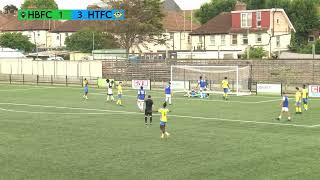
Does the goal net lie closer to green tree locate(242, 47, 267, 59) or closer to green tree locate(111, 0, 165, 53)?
green tree locate(242, 47, 267, 59)

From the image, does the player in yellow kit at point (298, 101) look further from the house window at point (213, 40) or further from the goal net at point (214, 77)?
the house window at point (213, 40)

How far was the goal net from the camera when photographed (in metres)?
58.8

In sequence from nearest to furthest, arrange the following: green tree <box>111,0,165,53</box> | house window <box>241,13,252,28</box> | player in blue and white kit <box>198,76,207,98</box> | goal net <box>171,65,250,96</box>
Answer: player in blue and white kit <box>198,76,207,98</box> → goal net <box>171,65,250,96</box> → house window <box>241,13,252,28</box> → green tree <box>111,0,165,53</box>

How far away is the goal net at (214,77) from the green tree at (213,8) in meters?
54.1

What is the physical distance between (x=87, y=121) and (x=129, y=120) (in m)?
2.65

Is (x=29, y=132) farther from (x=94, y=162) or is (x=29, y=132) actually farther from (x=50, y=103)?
(x=50, y=103)

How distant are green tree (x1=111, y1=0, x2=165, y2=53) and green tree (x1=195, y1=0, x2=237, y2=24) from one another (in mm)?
32398

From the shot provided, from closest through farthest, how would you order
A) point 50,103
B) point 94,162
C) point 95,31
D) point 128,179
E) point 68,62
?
point 128,179, point 94,162, point 50,103, point 68,62, point 95,31

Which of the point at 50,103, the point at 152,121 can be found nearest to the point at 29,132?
the point at 152,121

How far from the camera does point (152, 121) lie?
1374 inches

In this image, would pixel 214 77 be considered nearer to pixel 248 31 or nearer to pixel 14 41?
pixel 248 31

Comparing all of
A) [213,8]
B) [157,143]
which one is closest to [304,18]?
[213,8]

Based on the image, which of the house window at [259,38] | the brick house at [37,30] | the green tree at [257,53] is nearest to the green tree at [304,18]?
the house window at [259,38]

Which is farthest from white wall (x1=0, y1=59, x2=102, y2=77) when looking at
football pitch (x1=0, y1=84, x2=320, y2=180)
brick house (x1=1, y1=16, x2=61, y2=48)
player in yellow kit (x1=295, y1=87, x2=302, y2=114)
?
player in yellow kit (x1=295, y1=87, x2=302, y2=114)
